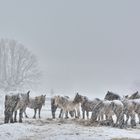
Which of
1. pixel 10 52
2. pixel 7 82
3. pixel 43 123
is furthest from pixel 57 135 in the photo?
pixel 10 52

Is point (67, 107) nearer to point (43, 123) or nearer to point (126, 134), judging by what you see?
point (43, 123)

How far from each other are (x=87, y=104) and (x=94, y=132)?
878 centimetres

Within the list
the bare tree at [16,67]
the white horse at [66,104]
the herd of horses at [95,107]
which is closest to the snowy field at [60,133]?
the herd of horses at [95,107]

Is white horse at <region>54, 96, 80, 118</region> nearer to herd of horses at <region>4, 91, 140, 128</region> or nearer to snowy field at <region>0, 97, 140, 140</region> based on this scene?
herd of horses at <region>4, 91, 140, 128</region>

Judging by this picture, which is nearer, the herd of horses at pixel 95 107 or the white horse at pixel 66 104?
the herd of horses at pixel 95 107

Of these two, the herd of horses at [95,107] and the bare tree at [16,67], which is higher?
the bare tree at [16,67]

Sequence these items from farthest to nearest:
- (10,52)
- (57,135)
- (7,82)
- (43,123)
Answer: (10,52), (7,82), (43,123), (57,135)

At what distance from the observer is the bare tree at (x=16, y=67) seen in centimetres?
10542

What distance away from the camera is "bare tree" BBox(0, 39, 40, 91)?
10542 cm

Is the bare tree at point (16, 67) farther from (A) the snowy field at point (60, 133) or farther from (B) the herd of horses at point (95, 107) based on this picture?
(A) the snowy field at point (60, 133)

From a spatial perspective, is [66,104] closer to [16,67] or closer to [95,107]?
[95,107]

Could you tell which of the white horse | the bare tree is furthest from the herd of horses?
the bare tree

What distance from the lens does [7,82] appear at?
340 feet

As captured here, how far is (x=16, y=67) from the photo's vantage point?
121938mm
